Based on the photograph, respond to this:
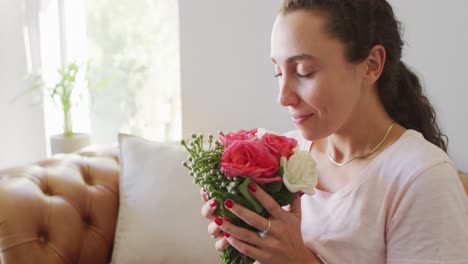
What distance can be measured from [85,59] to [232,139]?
6.65 ft

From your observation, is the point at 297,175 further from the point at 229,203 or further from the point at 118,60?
the point at 118,60

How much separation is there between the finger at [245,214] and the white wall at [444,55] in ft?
3.39

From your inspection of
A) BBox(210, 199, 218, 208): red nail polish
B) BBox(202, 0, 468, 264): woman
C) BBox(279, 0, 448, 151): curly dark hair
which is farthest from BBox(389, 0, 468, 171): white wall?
BBox(210, 199, 218, 208): red nail polish

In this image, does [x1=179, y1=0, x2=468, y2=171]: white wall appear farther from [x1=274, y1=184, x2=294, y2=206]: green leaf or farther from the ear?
[x1=274, y1=184, x2=294, y2=206]: green leaf

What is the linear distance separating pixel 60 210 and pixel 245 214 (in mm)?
987

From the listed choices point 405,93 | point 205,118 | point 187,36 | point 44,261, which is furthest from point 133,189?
point 405,93

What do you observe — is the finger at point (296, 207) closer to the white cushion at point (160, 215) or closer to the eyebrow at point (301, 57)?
the eyebrow at point (301, 57)

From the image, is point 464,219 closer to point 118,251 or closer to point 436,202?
point 436,202

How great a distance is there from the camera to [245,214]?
0.87m

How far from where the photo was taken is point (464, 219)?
915mm

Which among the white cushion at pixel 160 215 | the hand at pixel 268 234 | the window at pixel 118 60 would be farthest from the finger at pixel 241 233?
the window at pixel 118 60

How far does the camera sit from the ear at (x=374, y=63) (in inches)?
40.0

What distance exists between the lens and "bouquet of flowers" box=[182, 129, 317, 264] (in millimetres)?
857

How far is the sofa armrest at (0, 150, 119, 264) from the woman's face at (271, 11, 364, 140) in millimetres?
994
